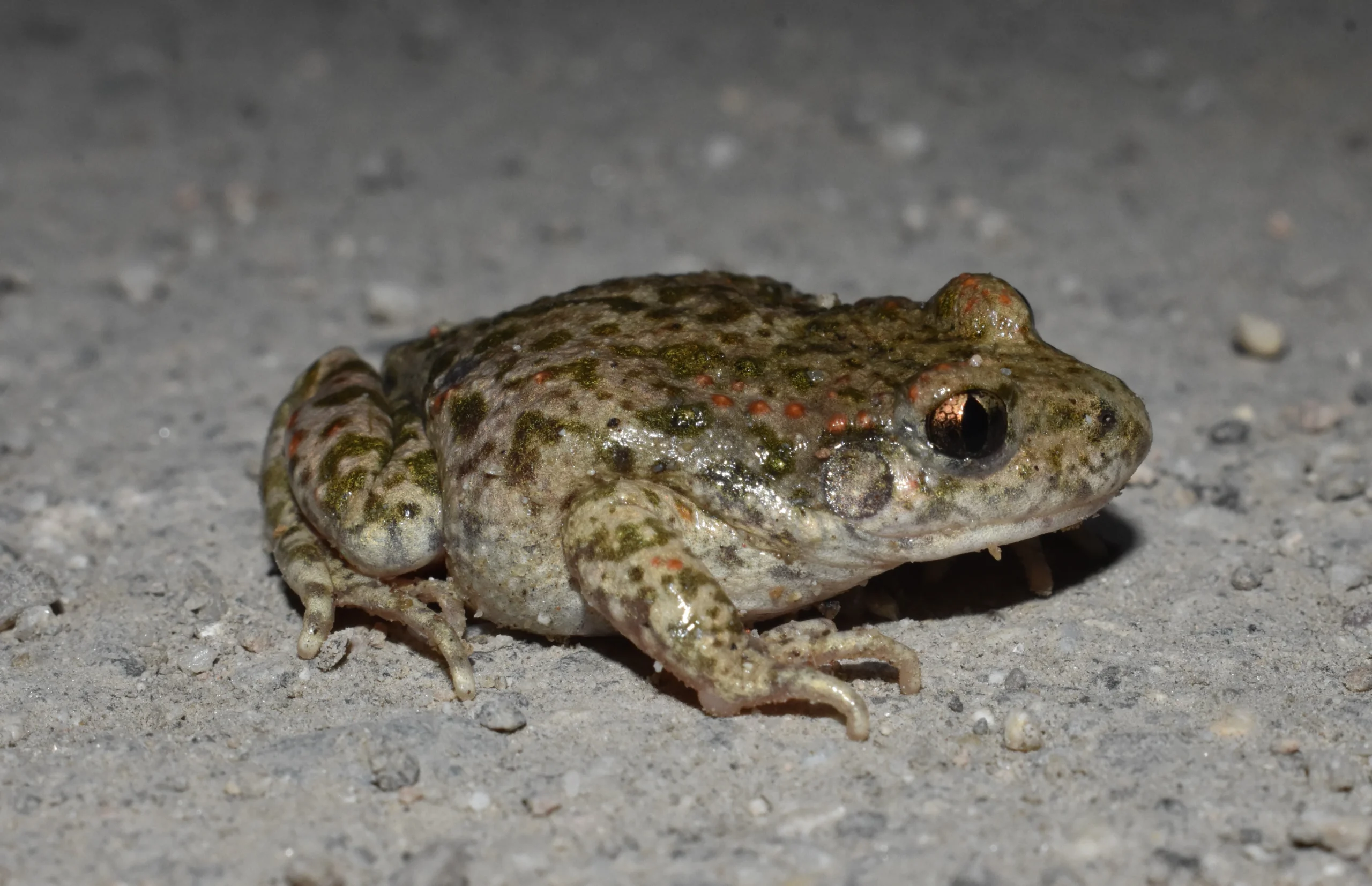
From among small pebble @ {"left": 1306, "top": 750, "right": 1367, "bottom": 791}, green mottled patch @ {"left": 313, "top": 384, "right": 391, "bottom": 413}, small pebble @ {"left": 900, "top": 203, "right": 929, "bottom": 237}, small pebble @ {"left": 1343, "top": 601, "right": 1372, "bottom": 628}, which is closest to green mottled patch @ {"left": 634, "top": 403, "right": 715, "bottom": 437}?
green mottled patch @ {"left": 313, "top": 384, "right": 391, "bottom": 413}

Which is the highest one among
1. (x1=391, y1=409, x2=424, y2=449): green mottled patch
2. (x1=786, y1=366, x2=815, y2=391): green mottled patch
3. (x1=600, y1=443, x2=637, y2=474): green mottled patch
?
(x1=786, y1=366, x2=815, y2=391): green mottled patch

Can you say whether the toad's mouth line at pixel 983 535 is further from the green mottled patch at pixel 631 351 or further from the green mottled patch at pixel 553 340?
the green mottled patch at pixel 553 340

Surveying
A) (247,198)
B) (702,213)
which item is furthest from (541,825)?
(247,198)

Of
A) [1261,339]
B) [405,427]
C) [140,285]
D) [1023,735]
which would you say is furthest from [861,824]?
[140,285]

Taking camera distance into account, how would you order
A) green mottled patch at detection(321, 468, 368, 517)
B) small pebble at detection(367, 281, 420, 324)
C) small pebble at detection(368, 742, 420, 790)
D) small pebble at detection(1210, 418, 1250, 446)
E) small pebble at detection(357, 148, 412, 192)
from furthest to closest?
small pebble at detection(357, 148, 412, 192), small pebble at detection(367, 281, 420, 324), small pebble at detection(1210, 418, 1250, 446), green mottled patch at detection(321, 468, 368, 517), small pebble at detection(368, 742, 420, 790)

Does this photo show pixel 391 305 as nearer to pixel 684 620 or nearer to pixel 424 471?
pixel 424 471

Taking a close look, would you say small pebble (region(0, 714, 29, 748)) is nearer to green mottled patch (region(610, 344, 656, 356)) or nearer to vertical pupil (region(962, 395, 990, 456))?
green mottled patch (region(610, 344, 656, 356))

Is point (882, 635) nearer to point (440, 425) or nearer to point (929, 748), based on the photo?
point (929, 748)

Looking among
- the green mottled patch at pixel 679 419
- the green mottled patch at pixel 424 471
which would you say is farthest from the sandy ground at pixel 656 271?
the green mottled patch at pixel 679 419
